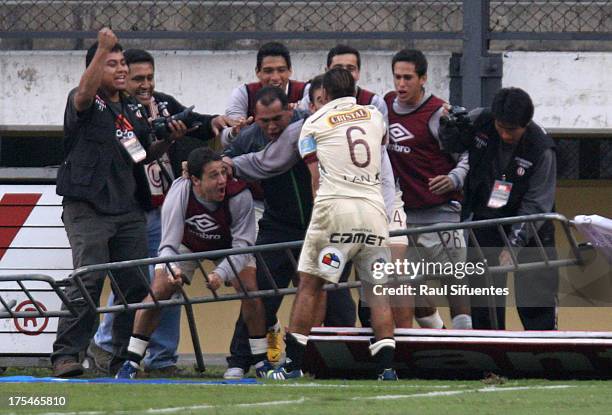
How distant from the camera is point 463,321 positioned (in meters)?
8.94

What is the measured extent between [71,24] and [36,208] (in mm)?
2513

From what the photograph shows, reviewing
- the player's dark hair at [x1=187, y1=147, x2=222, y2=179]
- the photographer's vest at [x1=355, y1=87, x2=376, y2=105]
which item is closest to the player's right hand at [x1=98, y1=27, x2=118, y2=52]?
the player's dark hair at [x1=187, y1=147, x2=222, y2=179]

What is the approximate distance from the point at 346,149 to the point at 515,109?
127 centimetres

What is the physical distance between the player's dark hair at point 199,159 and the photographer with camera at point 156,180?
0.91 feet

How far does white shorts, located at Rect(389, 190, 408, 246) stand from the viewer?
28.4ft

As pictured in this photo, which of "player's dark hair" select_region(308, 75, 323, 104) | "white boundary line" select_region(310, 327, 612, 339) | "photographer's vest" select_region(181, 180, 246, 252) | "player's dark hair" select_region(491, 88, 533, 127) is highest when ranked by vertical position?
"player's dark hair" select_region(308, 75, 323, 104)

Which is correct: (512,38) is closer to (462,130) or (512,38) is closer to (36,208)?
(462,130)

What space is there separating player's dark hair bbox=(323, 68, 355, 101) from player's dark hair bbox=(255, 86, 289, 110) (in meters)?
0.45

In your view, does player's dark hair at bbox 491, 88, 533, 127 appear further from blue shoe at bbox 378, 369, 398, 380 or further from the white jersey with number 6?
blue shoe at bbox 378, 369, 398, 380

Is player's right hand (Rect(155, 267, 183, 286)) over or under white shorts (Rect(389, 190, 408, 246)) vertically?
under

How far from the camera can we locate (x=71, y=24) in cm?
1183

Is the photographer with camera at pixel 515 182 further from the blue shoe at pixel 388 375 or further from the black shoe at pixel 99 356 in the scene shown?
the black shoe at pixel 99 356

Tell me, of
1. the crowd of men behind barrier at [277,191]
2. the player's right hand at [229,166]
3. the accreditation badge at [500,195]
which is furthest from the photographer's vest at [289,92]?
the accreditation badge at [500,195]

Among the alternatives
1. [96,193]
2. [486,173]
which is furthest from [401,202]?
[96,193]
